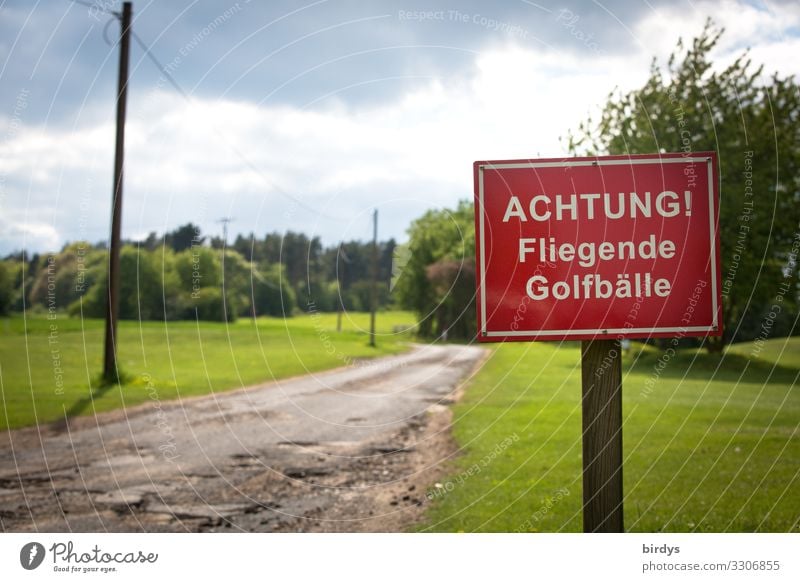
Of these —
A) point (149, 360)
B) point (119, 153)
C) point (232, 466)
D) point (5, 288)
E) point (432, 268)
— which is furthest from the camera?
point (149, 360)

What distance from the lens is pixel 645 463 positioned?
8.71 metres

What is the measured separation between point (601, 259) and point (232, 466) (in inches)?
288

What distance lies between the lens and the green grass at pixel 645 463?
21.1 ft

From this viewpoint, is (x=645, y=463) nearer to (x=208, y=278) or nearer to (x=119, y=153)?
(x=119, y=153)

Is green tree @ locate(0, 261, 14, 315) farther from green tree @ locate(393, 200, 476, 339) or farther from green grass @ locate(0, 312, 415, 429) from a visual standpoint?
green tree @ locate(393, 200, 476, 339)

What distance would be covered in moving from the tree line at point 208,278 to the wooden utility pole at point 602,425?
13.7m

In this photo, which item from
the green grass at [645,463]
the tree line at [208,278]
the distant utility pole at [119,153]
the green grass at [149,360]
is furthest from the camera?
the tree line at [208,278]

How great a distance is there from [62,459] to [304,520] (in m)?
5.21

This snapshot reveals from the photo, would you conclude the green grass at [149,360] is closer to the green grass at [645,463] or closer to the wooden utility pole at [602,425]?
A: the green grass at [645,463]

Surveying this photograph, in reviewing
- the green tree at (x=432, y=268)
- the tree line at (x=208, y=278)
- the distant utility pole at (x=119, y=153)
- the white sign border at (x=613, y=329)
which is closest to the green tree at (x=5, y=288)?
the tree line at (x=208, y=278)

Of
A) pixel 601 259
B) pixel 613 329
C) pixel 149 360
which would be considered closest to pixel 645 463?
pixel 613 329

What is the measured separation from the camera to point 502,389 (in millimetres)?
19125

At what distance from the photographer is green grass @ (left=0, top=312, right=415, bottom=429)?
56.0 ft
